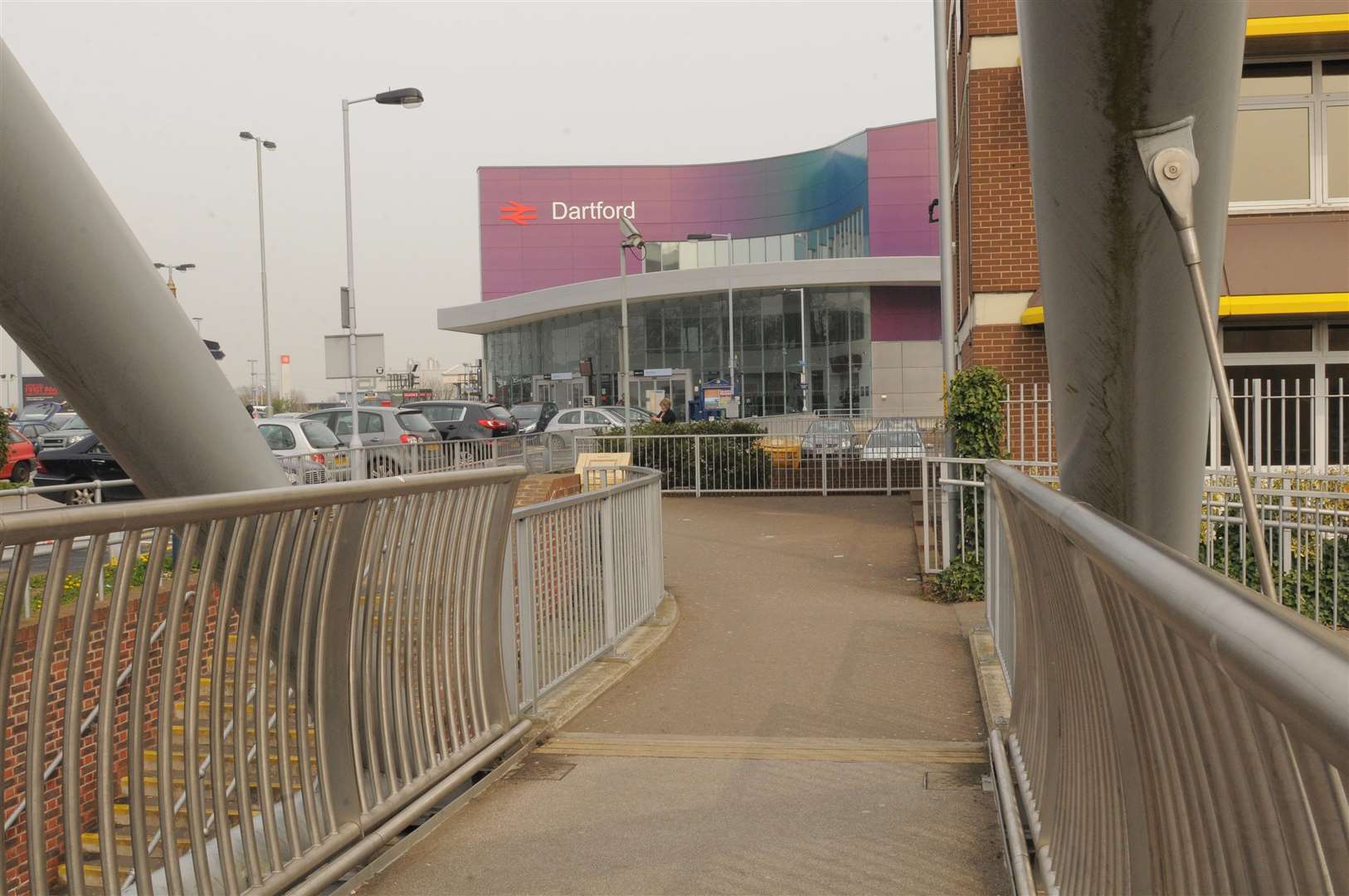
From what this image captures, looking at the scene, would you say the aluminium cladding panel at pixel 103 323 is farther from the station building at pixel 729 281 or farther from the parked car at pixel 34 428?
the station building at pixel 729 281

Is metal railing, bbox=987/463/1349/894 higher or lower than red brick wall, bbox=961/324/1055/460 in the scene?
lower

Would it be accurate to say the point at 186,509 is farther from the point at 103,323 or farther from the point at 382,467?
the point at 382,467

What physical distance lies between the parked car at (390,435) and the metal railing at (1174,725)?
15.5 metres

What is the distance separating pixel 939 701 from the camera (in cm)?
736

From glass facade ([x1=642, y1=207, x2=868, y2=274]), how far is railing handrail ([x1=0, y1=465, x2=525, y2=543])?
5665 cm

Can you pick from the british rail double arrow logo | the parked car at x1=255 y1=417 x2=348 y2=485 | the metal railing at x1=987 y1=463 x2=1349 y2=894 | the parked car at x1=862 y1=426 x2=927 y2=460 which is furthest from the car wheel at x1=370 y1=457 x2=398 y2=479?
the british rail double arrow logo

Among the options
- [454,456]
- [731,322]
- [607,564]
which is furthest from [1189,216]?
[731,322]

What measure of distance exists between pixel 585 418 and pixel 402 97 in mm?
12113

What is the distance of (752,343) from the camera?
54531 millimetres

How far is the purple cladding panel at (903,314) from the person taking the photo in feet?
170

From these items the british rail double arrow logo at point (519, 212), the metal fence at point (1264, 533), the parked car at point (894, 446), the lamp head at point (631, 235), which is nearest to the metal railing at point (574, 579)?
the metal fence at point (1264, 533)

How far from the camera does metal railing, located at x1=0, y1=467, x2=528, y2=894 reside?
114 inches

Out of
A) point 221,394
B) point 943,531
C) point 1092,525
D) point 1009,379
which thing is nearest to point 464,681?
point 221,394

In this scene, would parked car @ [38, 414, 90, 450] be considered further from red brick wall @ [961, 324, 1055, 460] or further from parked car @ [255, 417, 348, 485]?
red brick wall @ [961, 324, 1055, 460]
